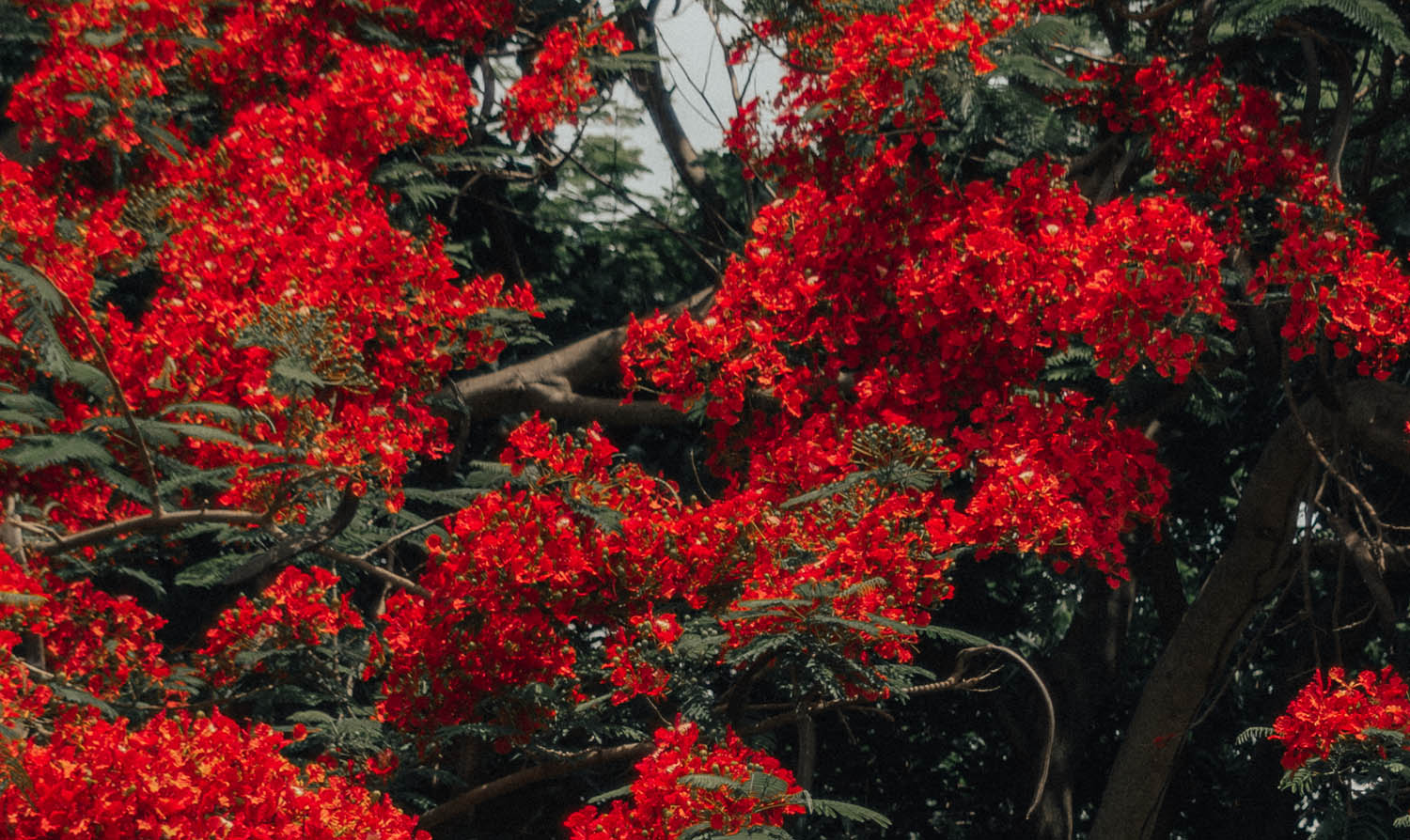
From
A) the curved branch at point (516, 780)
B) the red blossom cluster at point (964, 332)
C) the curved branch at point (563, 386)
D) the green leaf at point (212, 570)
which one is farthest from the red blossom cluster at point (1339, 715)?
the green leaf at point (212, 570)

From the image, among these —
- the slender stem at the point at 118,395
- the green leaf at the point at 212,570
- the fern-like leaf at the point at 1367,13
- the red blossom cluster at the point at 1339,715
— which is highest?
the fern-like leaf at the point at 1367,13

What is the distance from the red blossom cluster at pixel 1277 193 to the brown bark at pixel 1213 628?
647 millimetres

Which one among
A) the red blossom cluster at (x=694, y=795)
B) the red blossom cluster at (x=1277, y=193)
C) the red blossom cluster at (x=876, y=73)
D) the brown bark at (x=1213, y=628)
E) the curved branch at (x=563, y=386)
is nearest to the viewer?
the red blossom cluster at (x=694, y=795)

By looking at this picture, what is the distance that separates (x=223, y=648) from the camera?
450cm

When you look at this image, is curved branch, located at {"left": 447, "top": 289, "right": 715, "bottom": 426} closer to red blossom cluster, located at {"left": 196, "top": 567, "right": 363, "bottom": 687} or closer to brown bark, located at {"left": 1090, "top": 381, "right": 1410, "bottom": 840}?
red blossom cluster, located at {"left": 196, "top": 567, "right": 363, "bottom": 687}

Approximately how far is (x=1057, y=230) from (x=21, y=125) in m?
3.60

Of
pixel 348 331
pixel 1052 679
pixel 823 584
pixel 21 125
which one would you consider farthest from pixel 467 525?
pixel 1052 679

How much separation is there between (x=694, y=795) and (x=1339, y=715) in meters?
2.13

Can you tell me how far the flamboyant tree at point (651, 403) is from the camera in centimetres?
357

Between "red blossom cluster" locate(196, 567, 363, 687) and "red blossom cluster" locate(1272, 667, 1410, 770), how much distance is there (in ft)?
10.1

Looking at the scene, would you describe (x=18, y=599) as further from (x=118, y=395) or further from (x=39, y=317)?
(x=39, y=317)

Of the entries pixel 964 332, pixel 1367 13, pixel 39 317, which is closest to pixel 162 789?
pixel 39 317

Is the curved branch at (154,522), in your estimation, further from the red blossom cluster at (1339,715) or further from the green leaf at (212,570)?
the red blossom cluster at (1339,715)

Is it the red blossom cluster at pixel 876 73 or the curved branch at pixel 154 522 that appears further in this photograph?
the red blossom cluster at pixel 876 73
